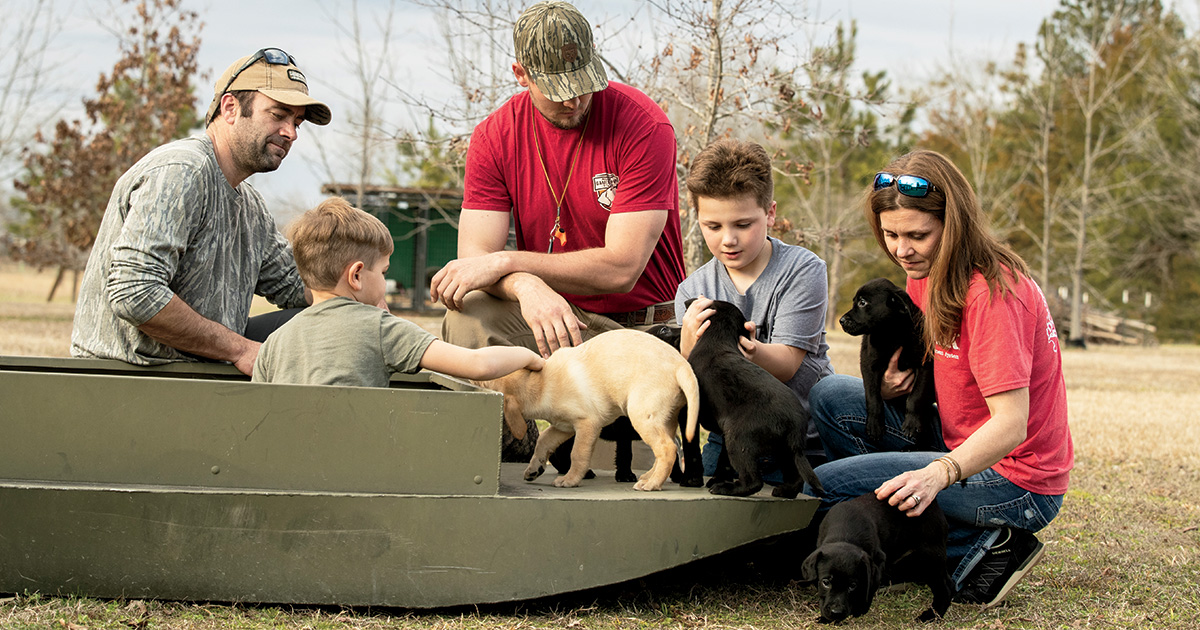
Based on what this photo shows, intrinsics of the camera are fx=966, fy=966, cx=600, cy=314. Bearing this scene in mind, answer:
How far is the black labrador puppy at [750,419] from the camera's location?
319cm

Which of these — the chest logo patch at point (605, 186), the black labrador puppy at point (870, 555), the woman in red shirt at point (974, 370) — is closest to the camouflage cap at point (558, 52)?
the chest logo patch at point (605, 186)

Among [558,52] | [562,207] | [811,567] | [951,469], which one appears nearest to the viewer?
[811,567]

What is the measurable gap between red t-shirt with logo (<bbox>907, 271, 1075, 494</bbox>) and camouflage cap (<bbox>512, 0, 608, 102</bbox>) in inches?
62.2

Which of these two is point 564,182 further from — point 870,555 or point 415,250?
point 415,250

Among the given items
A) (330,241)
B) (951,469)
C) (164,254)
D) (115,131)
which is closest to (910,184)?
(951,469)

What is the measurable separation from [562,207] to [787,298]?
1.15 m

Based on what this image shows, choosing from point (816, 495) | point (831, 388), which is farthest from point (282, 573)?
point (831, 388)

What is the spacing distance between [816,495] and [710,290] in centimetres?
Answer: 102

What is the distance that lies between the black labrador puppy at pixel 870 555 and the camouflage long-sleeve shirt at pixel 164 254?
2591 mm

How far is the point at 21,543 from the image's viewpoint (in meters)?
2.97

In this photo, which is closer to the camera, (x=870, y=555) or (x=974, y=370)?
(x=870, y=555)

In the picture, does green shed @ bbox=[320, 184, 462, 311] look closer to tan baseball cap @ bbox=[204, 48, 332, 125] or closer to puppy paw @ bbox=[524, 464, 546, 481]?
tan baseball cap @ bbox=[204, 48, 332, 125]

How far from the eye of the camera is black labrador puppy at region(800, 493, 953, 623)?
2.94m

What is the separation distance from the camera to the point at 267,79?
416 centimetres
